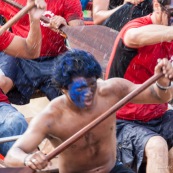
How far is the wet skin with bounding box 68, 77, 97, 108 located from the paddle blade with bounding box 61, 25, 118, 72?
1783 mm

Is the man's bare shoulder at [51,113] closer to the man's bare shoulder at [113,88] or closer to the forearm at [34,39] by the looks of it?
the man's bare shoulder at [113,88]

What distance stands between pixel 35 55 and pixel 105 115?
1621 mm

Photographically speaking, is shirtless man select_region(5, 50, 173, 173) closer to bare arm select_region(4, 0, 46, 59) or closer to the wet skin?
the wet skin

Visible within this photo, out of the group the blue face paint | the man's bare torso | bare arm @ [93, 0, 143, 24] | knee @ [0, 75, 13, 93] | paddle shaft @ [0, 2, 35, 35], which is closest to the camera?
the blue face paint

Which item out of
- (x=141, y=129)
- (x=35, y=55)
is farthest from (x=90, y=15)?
(x=141, y=129)

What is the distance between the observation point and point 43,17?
5734 millimetres

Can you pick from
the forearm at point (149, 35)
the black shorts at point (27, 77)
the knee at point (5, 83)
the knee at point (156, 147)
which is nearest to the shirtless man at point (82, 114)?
the knee at point (156, 147)

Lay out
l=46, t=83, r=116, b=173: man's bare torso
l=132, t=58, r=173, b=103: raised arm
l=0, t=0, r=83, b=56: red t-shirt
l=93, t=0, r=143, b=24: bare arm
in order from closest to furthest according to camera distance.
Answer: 1. l=46, t=83, r=116, b=173: man's bare torso
2. l=132, t=58, r=173, b=103: raised arm
3. l=0, t=0, r=83, b=56: red t-shirt
4. l=93, t=0, r=143, b=24: bare arm

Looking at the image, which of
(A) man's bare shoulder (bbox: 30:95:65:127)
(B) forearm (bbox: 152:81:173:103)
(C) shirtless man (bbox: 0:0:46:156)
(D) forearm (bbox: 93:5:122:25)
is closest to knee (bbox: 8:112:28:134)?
(C) shirtless man (bbox: 0:0:46:156)

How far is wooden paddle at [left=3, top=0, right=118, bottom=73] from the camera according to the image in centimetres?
571

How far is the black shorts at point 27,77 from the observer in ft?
18.5

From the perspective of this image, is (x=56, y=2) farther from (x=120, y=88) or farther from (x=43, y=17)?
(x=120, y=88)

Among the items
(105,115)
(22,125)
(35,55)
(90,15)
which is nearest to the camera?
(105,115)

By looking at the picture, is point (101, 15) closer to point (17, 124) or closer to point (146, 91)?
point (17, 124)
